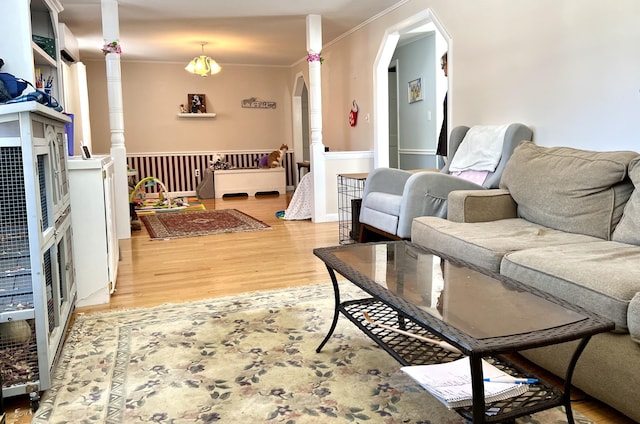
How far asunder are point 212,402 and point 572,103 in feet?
9.06

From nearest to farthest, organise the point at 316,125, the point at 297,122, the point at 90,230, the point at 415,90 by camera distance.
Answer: the point at 90,230, the point at 316,125, the point at 415,90, the point at 297,122

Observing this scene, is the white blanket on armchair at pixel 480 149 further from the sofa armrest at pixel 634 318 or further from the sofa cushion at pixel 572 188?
the sofa armrest at pixel 634 318

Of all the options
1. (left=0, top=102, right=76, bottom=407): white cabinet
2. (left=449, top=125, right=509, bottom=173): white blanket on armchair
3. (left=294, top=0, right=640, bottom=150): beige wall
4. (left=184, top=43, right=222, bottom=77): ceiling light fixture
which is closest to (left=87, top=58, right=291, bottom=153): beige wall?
(left=184, top=43, right=222, bottom=77): ceiling light fixture

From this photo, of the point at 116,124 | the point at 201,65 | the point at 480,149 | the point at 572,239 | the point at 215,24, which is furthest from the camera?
the point at 201,65

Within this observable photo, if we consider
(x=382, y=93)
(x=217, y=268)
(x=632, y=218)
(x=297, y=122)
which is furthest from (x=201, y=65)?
(x=632, y=218)

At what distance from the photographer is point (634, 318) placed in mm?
1513

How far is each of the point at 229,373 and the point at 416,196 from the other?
1757 millimetres

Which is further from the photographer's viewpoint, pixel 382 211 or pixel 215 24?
pixel 215 24

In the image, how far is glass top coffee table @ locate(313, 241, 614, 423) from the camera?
1.22 meters

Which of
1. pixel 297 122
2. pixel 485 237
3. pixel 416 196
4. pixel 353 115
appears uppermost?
pixel 297 122

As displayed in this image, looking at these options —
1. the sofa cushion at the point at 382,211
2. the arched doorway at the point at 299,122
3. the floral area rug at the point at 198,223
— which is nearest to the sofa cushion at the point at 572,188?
the sofa cushion at the point at 382,211

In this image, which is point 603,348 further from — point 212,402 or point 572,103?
point 572,103

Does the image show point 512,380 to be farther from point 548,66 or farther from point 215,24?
point 215,24

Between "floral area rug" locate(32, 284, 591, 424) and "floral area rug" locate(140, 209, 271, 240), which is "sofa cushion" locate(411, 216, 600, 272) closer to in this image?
"floral area rug" locate(32, 284, 591, 424)
